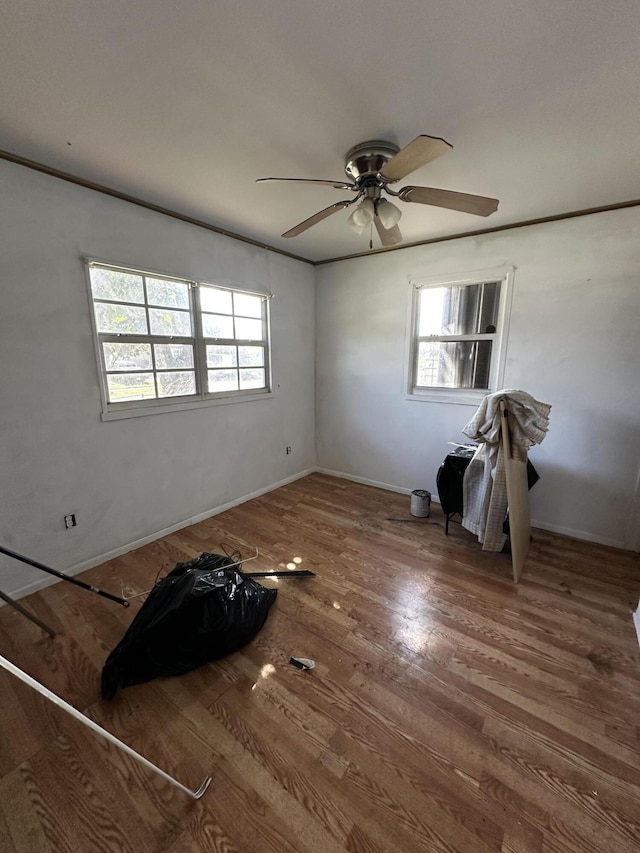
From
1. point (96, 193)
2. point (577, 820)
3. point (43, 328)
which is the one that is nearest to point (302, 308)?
point (96, 193)

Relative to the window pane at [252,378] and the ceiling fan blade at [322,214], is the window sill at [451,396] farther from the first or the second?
the ceiling fan blade at [322,214]

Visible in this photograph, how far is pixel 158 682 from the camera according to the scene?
156 cm

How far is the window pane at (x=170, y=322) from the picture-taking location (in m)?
2.64

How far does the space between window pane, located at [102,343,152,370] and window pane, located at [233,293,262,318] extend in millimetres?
1010

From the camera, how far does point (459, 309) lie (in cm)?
321

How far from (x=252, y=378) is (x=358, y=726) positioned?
9.54 ft

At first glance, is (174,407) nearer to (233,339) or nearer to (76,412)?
(76,412)

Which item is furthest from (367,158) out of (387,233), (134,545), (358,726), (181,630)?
(134,545)

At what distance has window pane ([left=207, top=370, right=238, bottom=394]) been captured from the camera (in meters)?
3.13

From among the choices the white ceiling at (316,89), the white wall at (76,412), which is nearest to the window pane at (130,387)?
the white wall at (76,412)

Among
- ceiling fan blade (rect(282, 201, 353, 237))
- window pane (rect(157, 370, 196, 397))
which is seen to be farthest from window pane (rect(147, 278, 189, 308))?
ceiling fan blade (rect(282, 201, 353, 237))

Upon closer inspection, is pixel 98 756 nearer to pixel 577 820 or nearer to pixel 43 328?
pixel 577 820

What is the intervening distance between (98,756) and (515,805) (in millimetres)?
1519

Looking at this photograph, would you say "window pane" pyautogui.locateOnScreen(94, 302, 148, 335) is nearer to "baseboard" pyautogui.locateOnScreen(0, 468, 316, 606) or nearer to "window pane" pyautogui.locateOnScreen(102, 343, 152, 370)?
"window pane" pyautogui.locateOnScreen(102, 343, 152, 370)
